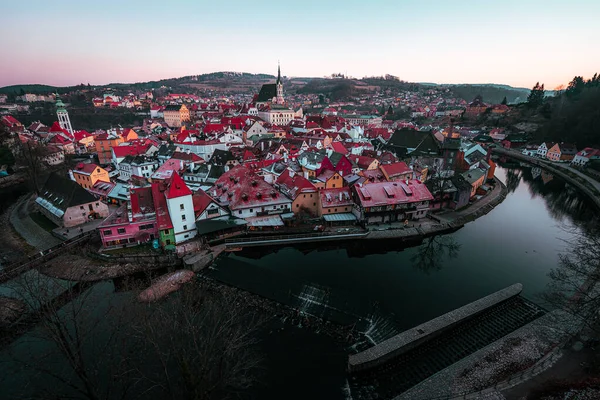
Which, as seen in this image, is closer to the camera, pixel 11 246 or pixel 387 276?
pixel 387 276

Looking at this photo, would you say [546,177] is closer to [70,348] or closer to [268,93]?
[70,348]

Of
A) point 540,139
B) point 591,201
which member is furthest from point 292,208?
point 540,139

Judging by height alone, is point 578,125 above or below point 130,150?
above

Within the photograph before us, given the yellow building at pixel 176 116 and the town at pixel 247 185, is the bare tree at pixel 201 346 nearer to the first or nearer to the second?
the town at pixel 247 185

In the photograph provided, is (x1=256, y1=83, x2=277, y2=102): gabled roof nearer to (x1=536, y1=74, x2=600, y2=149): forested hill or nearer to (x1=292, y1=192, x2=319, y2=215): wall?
(x1=536, y1=74, x2=600, y2=149): forested hill

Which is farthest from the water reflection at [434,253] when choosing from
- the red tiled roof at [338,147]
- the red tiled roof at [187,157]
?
the red tiled roof at [187,157]

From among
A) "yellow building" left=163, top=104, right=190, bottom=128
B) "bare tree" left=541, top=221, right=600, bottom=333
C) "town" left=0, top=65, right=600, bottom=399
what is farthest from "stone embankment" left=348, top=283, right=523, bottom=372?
"yellow building" left=163, top=104, right=190, bottom=128

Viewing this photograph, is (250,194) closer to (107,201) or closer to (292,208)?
(292,208)

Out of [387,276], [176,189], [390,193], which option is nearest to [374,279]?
[387,276]
